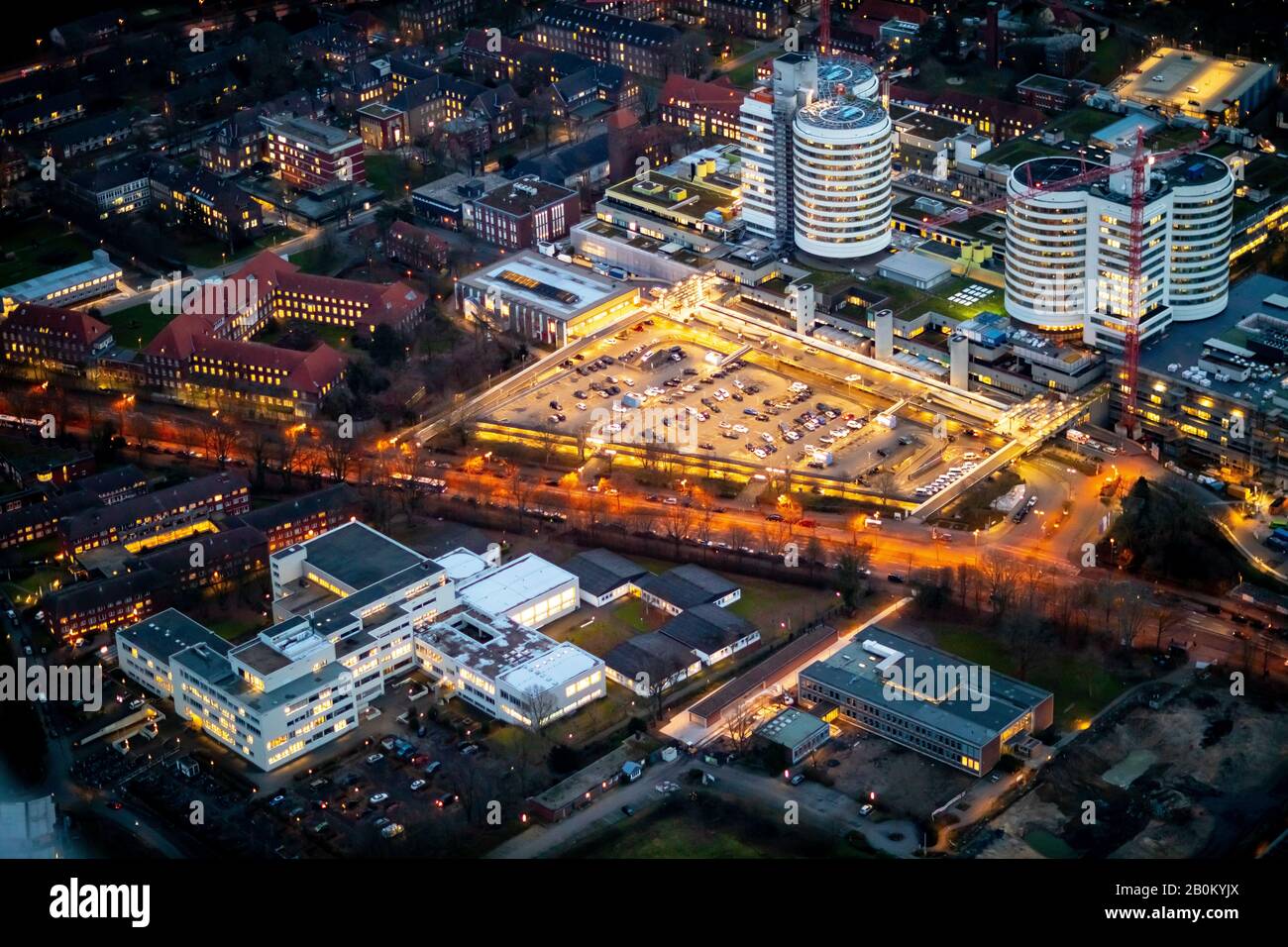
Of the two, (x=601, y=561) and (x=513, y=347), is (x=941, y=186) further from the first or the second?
(x=601, y=561)

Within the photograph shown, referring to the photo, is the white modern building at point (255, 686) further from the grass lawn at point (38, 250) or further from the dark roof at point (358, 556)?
the grass lawn at point (38, 250)

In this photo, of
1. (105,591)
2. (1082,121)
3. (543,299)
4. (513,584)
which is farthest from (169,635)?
(1082,121)

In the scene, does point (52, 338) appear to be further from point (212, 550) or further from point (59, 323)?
point (212, 550)

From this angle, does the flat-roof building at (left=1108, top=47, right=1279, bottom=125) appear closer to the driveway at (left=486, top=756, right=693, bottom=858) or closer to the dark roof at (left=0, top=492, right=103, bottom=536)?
the driveway at (left=486, top=756, right=693, bottom=858)

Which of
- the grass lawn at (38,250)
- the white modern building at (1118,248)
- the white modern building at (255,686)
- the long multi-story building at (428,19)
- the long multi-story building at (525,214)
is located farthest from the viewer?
the long multi-story building at (428,19)

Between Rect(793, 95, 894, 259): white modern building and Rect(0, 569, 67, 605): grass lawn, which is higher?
Rect(793, 95, 894, 259): white modern building

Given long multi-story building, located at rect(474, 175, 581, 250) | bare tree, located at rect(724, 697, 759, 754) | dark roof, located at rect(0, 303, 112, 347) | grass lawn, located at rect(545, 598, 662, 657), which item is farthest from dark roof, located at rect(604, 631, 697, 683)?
long multi-story building, located at rect(474, 175, 581, 250)

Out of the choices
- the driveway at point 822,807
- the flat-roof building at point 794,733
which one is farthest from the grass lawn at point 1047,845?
the flat-roof building at point 794,733
